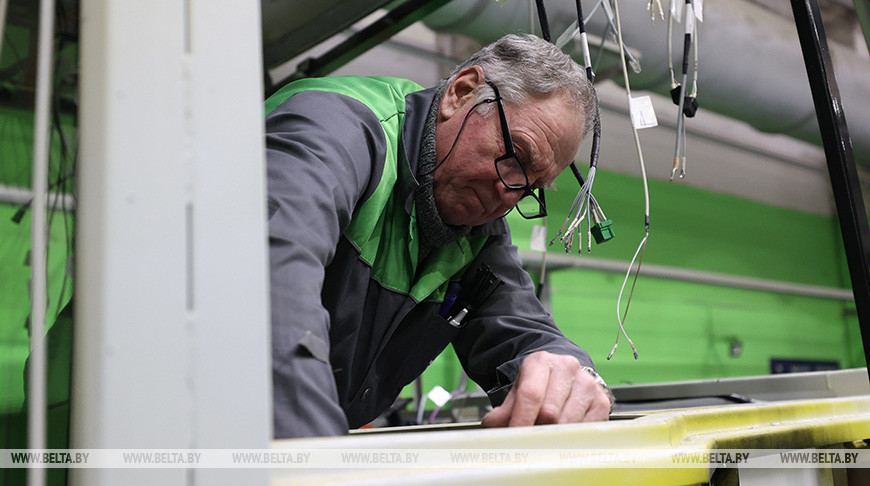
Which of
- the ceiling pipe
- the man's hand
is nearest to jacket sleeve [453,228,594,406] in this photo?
the man's hand

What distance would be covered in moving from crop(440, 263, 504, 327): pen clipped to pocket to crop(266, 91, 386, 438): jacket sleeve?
13.4 inches

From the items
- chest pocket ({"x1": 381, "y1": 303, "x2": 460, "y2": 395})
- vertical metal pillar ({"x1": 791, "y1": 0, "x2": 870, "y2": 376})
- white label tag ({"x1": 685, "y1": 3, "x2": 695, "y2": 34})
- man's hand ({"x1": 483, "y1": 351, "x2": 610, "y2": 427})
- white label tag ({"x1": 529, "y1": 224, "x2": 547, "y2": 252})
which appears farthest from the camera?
white label tag ({"x1": 529, "y1": 224, "x2": 547, "y2": 252})

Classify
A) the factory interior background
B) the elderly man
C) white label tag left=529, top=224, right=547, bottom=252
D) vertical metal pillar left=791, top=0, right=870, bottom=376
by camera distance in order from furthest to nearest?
white label tag left=529, top=224, right=547, bottom=252 → vertical metal pillar left=791, top=0, right=870, bottom=376 → the elderly man → the factory interior background

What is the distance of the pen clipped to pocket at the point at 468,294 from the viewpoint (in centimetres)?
124

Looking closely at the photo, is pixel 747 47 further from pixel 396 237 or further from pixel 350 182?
pixel 350 182

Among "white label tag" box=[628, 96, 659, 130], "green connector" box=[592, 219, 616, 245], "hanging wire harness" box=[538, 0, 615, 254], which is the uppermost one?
"white label tag" box=[628, 96, 659, 130]

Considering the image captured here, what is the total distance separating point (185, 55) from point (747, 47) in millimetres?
2119

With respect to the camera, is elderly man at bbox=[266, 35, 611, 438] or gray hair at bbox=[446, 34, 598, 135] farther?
gray hair at bbox=[446, 34, 598, 135]

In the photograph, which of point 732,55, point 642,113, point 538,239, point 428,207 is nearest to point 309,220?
point 428,207

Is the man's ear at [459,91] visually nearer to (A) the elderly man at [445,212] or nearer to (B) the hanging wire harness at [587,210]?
(A) the elderly man at [445,212]

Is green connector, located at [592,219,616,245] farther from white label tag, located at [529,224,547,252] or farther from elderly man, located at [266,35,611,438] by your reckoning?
white label tag, located at [529,224,547,252]

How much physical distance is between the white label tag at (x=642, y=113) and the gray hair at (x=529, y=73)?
0.48 feet

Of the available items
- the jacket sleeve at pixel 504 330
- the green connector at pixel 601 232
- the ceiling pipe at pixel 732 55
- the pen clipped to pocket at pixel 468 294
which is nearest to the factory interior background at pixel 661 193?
the ceiling pipe at pixel 732 55

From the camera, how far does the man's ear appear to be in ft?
3.92
